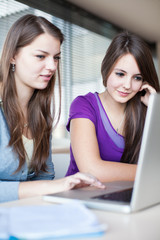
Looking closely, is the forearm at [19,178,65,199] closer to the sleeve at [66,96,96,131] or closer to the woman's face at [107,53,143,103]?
the sleeve at [66,96,96,131]

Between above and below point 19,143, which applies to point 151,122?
above

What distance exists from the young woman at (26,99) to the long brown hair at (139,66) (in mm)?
319

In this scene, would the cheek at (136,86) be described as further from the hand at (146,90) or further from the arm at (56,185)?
the arm at (56,185)

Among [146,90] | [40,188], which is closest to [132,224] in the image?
[40,188]

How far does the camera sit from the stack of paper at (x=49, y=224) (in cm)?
48

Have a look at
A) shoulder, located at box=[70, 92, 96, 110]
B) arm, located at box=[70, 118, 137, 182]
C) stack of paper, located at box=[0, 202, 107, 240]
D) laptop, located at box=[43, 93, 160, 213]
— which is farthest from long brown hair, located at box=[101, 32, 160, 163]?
stack of paper, located at box=[0, 202, 107, 240]

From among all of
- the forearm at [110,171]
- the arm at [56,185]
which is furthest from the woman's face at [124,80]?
the arm at [56,185]

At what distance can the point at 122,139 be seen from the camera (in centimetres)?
167

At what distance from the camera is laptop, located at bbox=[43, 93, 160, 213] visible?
62cm

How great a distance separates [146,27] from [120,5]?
119 centimetres

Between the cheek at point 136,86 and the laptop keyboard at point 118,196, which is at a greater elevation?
the cheek at point 136,86

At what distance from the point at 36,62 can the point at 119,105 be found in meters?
0.57

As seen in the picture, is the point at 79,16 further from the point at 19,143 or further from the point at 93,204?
the point at 93,204

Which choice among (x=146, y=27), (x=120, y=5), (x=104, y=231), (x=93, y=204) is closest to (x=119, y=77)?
(x=93, y=204)
